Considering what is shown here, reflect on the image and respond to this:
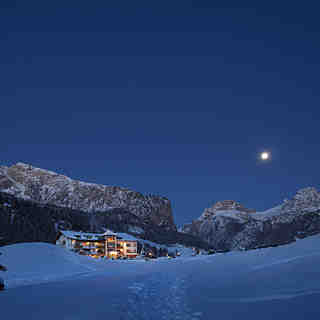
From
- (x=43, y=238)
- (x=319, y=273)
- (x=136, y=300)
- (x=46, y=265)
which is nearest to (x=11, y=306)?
(x=136, y=300)

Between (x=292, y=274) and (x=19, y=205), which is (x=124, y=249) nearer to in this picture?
(x=19, y=205)

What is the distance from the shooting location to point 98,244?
135 m

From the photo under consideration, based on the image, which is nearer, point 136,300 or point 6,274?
point 136,300

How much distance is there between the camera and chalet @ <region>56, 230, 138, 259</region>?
416 feet

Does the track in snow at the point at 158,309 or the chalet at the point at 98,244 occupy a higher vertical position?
the chalet at the point at 98,244

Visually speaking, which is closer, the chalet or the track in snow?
the track in snow

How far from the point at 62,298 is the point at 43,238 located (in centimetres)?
13239

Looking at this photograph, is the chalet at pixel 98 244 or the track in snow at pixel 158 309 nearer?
the track in snow at pixel 158 309

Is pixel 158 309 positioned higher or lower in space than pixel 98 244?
lower

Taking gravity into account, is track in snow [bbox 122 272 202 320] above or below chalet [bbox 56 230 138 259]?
below

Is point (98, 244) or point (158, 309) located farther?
point (98, 244)

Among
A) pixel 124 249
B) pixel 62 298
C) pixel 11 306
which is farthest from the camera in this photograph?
pixel 124 249

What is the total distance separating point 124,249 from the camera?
14438cm

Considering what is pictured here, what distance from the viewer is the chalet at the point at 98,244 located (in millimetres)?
126938
